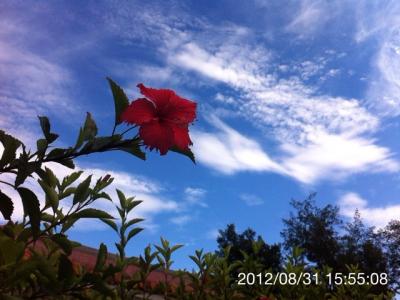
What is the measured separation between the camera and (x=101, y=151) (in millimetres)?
1576

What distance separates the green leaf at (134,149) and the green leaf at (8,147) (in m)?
0.35

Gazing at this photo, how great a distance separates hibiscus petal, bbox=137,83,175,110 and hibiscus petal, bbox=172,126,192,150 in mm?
109

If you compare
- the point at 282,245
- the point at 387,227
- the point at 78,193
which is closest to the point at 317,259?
the point at 282,245

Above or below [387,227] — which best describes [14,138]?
below

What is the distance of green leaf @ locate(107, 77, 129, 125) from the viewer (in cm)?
166

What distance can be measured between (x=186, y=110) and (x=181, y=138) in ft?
0.51

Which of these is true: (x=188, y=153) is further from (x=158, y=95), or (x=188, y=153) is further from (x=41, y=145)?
(x=41, y=145)

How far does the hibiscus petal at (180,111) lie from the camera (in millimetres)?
1716

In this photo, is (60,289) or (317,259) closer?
(60,289)

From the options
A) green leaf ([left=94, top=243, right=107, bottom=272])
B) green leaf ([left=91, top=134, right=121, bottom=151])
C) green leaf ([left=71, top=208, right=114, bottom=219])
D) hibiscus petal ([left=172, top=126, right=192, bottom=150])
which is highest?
hibiscus petal ([left=172, top=126, right=192, bottom=150])

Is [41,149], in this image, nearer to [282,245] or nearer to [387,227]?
[282,245]

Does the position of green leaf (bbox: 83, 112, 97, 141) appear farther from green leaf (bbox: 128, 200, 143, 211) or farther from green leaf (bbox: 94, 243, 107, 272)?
green leaf (bbox: 128, 200, 143, 211)

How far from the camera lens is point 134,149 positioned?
1.61m

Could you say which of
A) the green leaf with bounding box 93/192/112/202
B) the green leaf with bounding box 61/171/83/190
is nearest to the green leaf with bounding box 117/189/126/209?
the green leaf with bounding box 61/171/83/190
